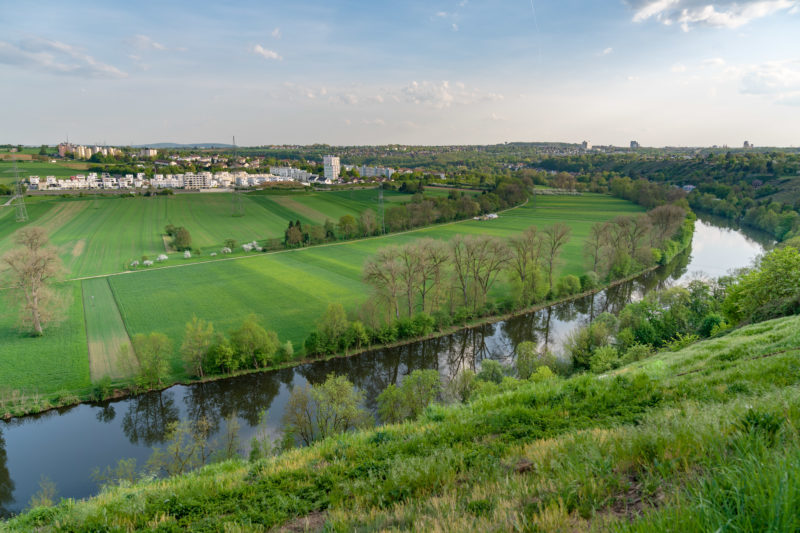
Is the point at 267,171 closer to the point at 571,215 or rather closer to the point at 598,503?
the point at 571,215

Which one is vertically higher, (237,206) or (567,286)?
(237,206)

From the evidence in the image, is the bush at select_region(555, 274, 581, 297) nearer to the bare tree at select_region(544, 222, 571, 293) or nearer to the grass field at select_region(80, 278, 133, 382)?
the bare tree at select_region(544, 222, 571, 293)

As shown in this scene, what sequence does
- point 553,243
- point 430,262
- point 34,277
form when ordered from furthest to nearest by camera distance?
point 553,243 → point 430,262 → point 34,277

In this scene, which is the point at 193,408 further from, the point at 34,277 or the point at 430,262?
the point at 430,262

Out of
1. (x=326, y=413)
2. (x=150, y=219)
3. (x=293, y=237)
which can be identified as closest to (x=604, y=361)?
(x=326, y=413)

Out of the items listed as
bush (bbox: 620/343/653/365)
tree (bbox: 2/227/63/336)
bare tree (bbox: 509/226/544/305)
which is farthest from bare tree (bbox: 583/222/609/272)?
tree (bbox: 2/227/63/336)

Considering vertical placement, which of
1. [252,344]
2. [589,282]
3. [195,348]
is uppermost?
[589,282]
